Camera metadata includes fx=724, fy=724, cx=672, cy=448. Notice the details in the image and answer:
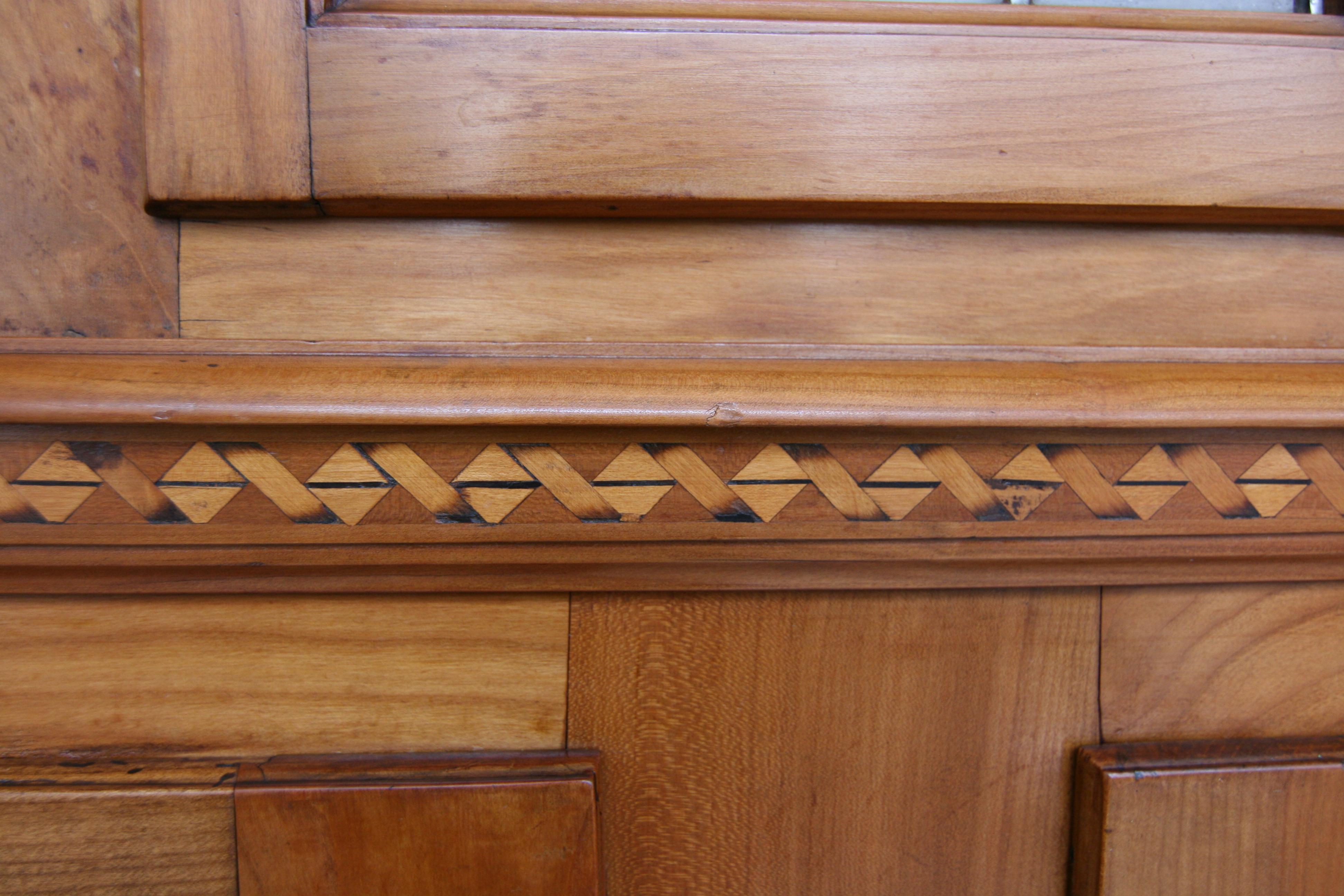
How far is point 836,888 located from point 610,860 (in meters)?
0.10

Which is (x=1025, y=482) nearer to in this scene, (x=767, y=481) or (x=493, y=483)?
(x=767, y=481)

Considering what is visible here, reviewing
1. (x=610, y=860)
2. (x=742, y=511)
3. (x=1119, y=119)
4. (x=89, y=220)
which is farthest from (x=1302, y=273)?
(x=89, y=220)

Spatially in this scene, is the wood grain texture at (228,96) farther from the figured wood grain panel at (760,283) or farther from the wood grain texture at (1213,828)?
the wood grain texture at (1213,828)

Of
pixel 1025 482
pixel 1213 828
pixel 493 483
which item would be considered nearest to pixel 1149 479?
pixel 1025 482

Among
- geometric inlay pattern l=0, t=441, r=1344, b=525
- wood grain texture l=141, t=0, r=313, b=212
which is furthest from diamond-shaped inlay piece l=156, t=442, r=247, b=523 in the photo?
wood grain texture l=141, t=0, r=313, b=212

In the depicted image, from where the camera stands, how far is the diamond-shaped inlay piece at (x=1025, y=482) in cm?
30

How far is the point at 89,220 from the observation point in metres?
0.30

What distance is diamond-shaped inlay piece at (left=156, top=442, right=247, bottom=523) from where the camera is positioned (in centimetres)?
28

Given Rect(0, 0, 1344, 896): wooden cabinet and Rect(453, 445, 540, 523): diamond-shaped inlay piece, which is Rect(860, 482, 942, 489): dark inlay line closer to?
Rect(0, 0, 1344, 896): wooden cabinet

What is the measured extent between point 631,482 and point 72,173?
264 mm

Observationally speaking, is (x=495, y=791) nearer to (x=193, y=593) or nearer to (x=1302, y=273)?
(x=193, y=593)

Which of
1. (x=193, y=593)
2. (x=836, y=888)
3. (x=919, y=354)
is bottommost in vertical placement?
(x=836, y=888)

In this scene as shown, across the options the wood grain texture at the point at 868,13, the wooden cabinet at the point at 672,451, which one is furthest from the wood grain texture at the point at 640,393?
the wood grain texture at the point at 868,13

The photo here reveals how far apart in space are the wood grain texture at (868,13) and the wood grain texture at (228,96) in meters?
0.02
